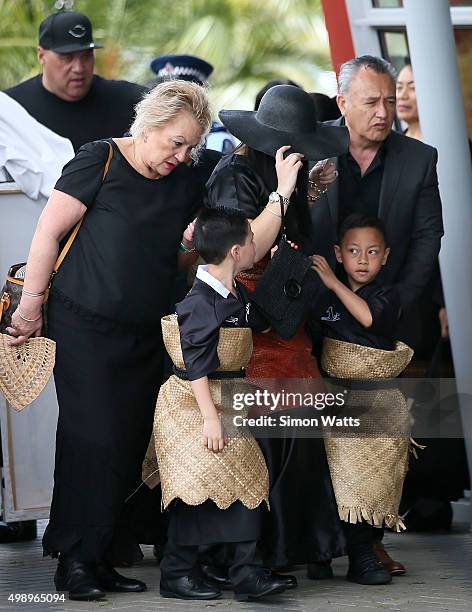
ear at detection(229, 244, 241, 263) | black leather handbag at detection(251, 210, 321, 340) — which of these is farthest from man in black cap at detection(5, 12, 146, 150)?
ear at detection(229, 244, 241, 263)

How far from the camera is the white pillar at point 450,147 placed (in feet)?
21.5

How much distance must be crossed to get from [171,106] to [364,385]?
126 centimetres

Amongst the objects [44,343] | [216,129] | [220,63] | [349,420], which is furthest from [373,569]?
[220,63]

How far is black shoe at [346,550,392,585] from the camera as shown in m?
5.31

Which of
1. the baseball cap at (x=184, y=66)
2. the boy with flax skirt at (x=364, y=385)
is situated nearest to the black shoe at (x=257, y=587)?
the boy with flax skirt at (x=364, y=385)

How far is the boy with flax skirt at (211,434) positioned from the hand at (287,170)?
7.7 inches

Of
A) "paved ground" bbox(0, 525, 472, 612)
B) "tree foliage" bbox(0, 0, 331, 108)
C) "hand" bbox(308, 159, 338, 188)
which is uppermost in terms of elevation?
"tree foliage" bbox(0, 0, 331, 108)

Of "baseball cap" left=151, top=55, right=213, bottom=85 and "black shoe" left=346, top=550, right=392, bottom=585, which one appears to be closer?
"black shoe" left=346, top=550, right=392, bottom=585

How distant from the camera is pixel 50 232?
16.4 feet

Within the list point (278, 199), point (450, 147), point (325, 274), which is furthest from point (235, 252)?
point (450, 147)

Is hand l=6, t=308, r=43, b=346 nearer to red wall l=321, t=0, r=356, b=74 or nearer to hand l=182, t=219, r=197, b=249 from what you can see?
hand l=182, t=219, r=197, b=249

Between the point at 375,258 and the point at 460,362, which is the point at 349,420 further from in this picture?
the point at 460,362

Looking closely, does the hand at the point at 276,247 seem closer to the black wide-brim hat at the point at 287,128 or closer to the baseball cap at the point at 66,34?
the black wide-brim hat at the point at 287,128

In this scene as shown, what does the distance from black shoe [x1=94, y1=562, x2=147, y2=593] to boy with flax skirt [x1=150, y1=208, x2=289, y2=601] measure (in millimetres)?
197
